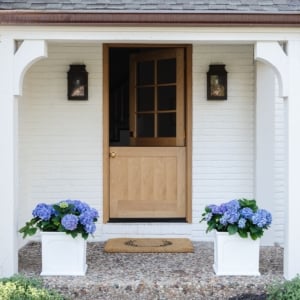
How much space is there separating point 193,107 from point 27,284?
3094 mm

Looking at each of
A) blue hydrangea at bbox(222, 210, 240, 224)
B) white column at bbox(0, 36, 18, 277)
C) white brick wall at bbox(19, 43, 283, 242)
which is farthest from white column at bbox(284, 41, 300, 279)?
white column at bbox(0, 36, 18, 277)

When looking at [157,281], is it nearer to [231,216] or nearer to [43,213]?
[231,216]

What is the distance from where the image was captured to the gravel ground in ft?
14.9

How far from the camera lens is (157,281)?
182 inches

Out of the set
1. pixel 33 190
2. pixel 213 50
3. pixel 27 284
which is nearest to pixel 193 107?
pixel 213 50

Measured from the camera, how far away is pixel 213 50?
630 cm

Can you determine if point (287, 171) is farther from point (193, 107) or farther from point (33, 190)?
point (33, 190)

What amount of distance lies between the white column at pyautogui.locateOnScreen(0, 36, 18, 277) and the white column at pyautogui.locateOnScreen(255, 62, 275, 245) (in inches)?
107

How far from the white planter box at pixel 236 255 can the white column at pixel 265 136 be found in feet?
4.30

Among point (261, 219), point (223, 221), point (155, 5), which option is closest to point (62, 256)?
point (223, 221)

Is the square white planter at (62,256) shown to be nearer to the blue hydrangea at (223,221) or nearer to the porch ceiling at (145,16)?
the blue hydrangea at (223,221)

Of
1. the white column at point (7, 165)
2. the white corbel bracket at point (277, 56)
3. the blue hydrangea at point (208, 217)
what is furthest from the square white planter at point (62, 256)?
the white corbel bracket at point (277, 56)

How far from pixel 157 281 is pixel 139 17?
7.35ft

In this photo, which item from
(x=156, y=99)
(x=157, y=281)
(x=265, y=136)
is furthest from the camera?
(x=156, y=99)
